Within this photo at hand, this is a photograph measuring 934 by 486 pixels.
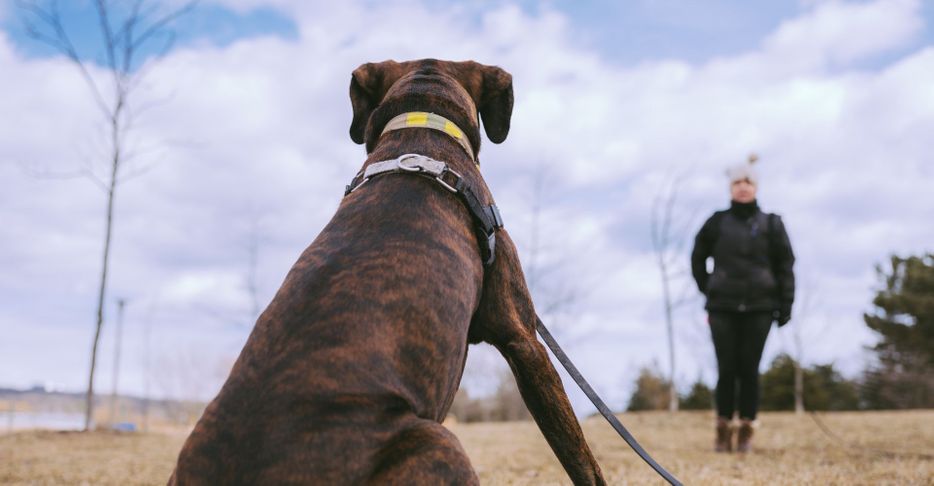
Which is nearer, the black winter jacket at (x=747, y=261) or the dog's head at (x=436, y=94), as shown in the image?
the dog's head at (x=436, y=94)

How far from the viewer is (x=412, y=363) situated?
6.63 ft

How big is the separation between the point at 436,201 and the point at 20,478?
615cm

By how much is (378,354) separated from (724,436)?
260 inches

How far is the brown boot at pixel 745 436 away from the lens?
749 centimetres

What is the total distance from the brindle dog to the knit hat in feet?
17.6

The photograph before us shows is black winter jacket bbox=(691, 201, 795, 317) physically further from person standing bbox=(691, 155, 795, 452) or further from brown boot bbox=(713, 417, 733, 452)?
brown boot bbox=(713, 417, 733, 452)

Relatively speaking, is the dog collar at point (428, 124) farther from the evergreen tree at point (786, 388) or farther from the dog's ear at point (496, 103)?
the evergreen tree at point (786, 388)

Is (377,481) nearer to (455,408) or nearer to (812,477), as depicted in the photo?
(812,477)

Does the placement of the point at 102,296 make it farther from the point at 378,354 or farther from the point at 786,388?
the point at 786,388

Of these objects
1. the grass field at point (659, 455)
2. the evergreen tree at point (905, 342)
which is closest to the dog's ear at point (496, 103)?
the grass field at point (659, 455)

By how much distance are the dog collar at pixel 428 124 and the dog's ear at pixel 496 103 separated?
58cm

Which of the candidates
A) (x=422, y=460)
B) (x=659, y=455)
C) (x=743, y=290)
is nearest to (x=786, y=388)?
(x=659, y=455)

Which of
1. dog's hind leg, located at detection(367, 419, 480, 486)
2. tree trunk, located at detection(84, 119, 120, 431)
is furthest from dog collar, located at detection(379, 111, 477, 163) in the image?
tree trunk, located at detection(84, 119, 120, 431)

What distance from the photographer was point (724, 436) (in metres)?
7.73
